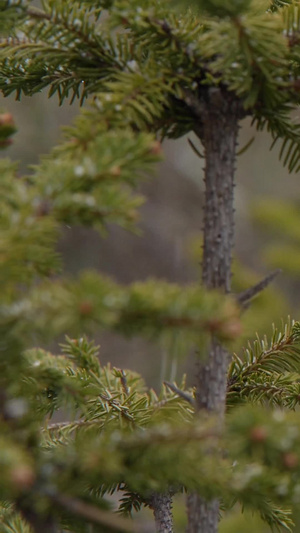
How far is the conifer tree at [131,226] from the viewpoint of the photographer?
0.49 meters

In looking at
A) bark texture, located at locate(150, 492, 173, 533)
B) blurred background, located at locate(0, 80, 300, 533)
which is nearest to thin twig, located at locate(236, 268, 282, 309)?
bark texture, located at locate(150, 492, 173, 533)

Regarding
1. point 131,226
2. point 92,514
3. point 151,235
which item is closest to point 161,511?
point 92,514

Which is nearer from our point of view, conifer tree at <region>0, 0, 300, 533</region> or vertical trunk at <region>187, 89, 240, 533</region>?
conifer tree at <region>0, 0, 300, 533</region>

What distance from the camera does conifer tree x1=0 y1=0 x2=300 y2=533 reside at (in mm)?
495

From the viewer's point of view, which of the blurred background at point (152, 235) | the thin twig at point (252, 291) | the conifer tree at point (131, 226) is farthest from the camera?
the blurred background at point (152, 235)

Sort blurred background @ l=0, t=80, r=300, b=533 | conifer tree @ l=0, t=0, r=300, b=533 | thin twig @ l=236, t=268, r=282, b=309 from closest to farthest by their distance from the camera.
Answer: conifer tree @ l=0, t=0, r=300, b=533
thin twig @ l=236, t=268, r=282, b=309
blurred background @ l=0, t=80, r=300, b=533

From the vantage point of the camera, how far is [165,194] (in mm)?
8070

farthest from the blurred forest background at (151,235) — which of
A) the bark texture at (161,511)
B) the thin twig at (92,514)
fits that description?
the thin twig at (92,514)

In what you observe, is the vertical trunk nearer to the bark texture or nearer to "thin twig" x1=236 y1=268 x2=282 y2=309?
"thin twig" x1=236 y1=268 x2=282 y2=309

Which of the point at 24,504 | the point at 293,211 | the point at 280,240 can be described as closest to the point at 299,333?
the point at 24,504

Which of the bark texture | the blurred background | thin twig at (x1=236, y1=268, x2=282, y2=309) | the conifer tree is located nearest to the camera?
the conifer tree

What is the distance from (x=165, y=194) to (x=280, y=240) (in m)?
1.69

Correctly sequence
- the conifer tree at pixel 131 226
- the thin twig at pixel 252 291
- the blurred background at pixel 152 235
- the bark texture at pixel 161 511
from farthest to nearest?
the blurred background at pixel 152 235 < the bark texture at pixel 161 511 < the thin twig at pixel 252 291 < the conifer tree at pixel 131 226

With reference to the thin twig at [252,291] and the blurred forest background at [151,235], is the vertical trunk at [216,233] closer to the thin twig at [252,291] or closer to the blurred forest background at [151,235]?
A: the thin twig at [252,291]
